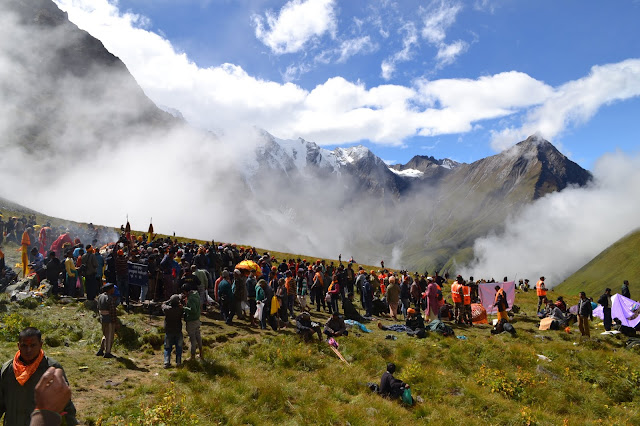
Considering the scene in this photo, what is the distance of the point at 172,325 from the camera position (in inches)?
531

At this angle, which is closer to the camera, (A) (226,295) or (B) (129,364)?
(B) (129,364)

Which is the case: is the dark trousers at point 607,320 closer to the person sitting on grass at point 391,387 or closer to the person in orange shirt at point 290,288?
the person sitting on grass at point 391,387

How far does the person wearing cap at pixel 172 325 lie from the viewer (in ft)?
44.0

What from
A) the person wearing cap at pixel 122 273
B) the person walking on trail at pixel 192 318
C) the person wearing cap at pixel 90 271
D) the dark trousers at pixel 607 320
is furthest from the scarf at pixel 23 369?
the dark trousers at pixel 607 320

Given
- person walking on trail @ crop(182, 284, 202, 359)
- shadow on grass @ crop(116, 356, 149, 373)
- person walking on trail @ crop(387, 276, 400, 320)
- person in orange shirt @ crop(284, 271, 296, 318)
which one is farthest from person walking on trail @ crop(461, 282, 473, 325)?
shadow on grass @ crop(116, 356, 149, 373)

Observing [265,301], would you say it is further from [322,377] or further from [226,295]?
[322,377]

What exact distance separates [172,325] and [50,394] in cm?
973

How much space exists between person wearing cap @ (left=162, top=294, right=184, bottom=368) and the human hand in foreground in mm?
9433

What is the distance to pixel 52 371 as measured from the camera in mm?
4348

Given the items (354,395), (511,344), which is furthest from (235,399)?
(511,344)

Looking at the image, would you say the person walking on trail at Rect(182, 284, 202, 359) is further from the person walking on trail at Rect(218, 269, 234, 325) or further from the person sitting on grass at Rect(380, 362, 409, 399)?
the person sitting on grass at Rect(380, 362, 409, 399)

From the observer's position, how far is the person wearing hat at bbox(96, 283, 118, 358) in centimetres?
1348

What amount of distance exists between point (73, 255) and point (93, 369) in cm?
1260

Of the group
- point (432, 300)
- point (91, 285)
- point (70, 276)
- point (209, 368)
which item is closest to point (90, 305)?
point (91, 285)
